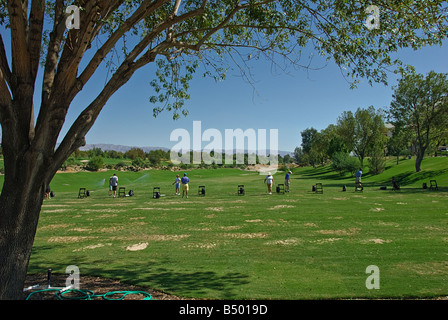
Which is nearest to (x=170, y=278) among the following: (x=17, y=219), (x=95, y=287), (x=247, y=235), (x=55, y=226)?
(x=95, y=287)

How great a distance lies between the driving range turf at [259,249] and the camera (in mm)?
7191

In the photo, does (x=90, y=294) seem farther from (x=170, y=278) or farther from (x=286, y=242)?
(x=286, y=242)

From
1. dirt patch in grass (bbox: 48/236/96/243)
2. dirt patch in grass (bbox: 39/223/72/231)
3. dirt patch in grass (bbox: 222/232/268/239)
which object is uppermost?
dirt patch in grass (bbox: 222/232/268/239)

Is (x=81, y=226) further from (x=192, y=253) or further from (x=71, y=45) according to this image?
(x=71, y=45)

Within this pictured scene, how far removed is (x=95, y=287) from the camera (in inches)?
281

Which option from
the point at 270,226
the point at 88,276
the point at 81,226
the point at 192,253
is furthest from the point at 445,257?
the point at 81,226

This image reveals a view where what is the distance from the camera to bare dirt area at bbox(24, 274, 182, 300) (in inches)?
252

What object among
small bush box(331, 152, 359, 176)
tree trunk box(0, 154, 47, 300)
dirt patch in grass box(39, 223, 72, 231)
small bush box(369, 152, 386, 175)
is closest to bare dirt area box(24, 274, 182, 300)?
tree trunk box(0, 154, 47, 300)

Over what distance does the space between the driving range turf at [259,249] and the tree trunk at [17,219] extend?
9.29 ft

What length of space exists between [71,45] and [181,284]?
5960mm

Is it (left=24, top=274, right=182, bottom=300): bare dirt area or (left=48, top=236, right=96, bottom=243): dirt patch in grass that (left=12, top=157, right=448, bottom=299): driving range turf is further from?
(left=24, top=274, right=182, bottom=300): bare dirt area

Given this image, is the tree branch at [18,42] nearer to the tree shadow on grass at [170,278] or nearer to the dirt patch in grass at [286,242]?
the tree shadow on grass at [170,278]

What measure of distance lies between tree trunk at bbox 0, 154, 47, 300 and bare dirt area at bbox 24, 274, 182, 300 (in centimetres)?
88

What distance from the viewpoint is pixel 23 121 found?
219 inches
